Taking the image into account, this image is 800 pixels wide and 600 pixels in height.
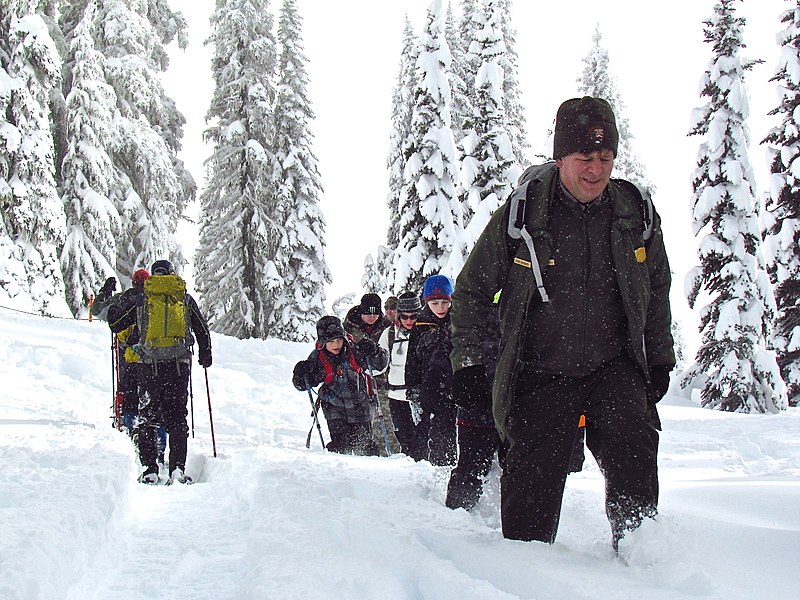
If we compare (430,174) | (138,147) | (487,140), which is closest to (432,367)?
(487,140)

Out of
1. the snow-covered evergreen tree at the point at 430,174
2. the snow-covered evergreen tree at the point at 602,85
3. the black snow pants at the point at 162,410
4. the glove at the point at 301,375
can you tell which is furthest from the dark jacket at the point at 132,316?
the snow-covered evergreen tree at the point at 602,85

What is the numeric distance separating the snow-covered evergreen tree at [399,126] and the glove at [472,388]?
2525 cm

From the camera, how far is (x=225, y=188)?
28281 mm

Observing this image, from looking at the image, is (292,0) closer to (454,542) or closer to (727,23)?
(727,23)

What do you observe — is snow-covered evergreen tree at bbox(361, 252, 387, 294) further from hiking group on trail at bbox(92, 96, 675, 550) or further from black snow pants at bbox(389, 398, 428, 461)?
hiking group on trail at bbox(92, 96, 675, 550)

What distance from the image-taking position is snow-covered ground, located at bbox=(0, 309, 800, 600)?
2918mm

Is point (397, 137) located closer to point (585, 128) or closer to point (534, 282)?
point (585, 128)

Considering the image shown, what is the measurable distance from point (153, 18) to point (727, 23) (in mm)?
20538

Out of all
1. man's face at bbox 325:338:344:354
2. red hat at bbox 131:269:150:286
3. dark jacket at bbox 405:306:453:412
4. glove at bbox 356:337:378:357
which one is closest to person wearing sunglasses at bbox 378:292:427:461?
glove at bbox 356:337:378:357

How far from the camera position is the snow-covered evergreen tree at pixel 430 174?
890 inches

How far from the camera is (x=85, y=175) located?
2267 cm

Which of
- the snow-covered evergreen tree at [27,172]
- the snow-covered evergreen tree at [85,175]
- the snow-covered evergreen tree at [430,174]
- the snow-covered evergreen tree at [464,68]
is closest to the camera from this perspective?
the snow-covered evergreen tree at [27,172]

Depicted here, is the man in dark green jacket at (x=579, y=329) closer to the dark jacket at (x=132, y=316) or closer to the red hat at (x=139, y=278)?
the dark jacket at (x=132, y=316)

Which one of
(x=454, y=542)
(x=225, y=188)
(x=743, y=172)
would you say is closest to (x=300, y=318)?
(x=225, y=188)
